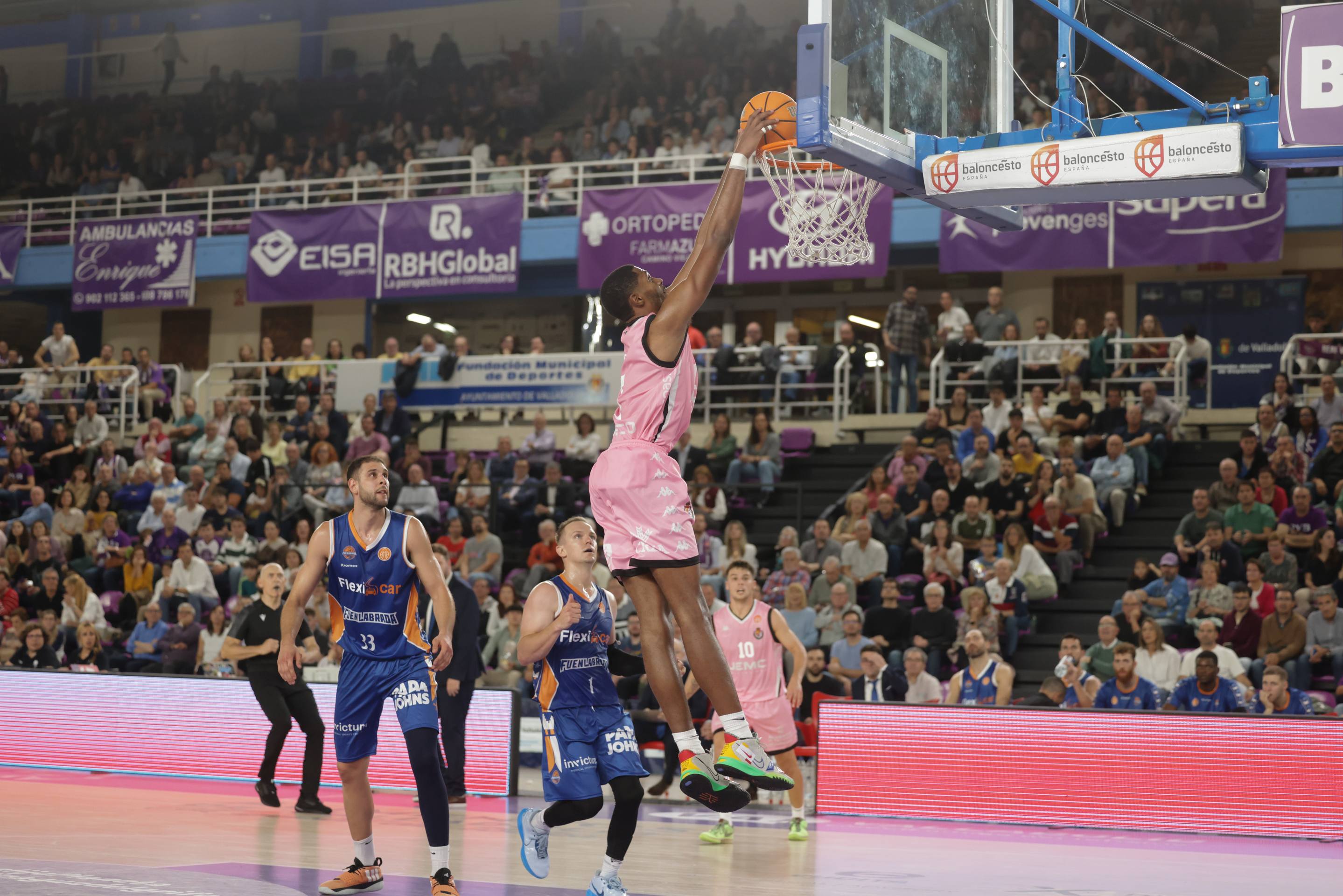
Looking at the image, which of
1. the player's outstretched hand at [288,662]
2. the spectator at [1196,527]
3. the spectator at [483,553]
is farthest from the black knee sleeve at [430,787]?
the spectator at [1196,527]

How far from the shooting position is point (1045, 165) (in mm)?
7203

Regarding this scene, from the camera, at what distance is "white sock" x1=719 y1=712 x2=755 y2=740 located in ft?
17.7

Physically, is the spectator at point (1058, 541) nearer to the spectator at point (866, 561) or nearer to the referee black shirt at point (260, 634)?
the spectator at point (866, 561)

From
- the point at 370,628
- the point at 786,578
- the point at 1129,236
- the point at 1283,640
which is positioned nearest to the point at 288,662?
the point at 370,628

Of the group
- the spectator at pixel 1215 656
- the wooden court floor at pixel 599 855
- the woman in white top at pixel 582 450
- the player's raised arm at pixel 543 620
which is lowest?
the wooden court floor at pixel 599 855

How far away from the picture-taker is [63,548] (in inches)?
727

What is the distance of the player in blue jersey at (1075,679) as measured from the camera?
1218cm

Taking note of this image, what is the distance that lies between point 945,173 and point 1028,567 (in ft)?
24.7

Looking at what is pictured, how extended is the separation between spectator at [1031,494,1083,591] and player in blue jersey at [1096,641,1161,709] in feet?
8.26

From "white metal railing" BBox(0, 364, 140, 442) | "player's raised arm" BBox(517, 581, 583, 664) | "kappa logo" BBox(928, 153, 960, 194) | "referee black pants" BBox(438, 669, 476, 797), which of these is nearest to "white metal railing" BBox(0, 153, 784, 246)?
"white metal railing" BBox(0, 364, 140, 442)

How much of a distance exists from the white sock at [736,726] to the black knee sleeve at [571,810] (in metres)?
1.88

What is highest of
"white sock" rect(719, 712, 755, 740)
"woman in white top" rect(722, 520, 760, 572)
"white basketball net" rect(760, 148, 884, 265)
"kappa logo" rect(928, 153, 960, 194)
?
"kappa logo" rect(928, 153, 960, 194)

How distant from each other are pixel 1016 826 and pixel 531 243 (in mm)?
13038

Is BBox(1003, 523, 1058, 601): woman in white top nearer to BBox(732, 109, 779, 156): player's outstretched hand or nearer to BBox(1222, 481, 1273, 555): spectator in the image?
BBox(1222, 481, 1273, 555): spectator
